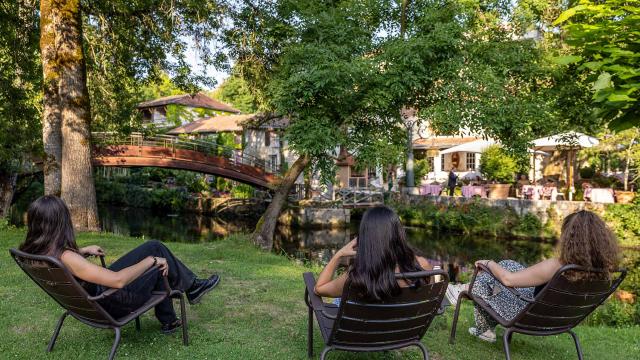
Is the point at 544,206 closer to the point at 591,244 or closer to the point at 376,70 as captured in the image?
the point at 376,70

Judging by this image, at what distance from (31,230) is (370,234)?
212 cm

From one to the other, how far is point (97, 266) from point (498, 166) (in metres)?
22.4

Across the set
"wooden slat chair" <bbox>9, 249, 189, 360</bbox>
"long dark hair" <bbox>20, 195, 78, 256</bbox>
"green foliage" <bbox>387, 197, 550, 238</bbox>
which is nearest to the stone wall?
"green foliage" <bbox>387, 197, 550, 238</bbox>

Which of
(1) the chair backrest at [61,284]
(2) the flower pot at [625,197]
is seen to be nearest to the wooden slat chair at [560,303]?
(1) the chair backrest at [61,284]

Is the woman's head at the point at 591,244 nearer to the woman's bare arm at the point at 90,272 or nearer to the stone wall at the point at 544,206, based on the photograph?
the woman's bare arm at the point at 90,272

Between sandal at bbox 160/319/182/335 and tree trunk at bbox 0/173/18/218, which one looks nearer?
sandal at bbox 160/319/182/335

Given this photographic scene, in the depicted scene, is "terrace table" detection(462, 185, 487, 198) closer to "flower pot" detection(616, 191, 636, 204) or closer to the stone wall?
the stone wall

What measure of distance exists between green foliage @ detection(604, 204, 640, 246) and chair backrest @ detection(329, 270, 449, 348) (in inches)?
605

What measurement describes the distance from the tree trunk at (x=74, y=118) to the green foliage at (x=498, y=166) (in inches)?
712

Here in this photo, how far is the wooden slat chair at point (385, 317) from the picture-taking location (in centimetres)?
278

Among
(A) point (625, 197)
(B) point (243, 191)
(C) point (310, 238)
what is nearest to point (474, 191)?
(A) point (625, 197)

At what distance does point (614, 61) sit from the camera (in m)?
3.22

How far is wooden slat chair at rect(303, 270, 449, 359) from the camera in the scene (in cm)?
278

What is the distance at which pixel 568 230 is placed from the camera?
10.3 feet
